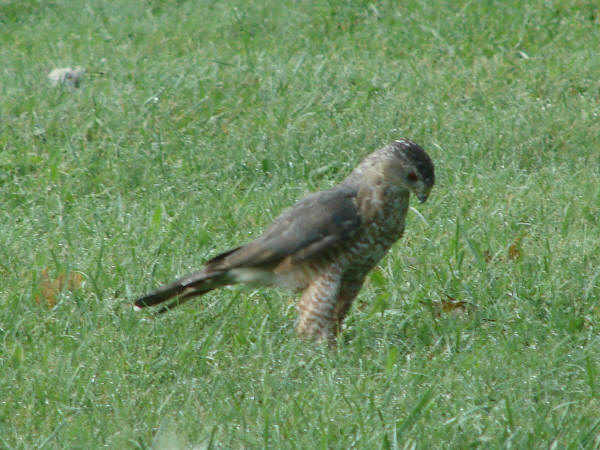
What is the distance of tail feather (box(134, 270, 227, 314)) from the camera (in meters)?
4.85

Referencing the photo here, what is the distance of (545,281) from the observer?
5.25 meters

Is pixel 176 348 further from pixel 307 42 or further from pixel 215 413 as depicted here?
pixel 307 42

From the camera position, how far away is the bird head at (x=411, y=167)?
4.84 metres

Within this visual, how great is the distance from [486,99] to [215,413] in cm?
455

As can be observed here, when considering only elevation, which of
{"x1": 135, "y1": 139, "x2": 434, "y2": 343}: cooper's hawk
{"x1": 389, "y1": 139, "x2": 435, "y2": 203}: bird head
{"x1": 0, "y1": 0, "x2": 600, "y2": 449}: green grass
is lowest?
{"x1": 0, "y1": 0, "x2": 600, "y2": 449}: green grass

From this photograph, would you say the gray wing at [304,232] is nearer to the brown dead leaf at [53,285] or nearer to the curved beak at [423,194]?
the curved beak at [423,194]

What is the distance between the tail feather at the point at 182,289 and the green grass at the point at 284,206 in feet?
0.25

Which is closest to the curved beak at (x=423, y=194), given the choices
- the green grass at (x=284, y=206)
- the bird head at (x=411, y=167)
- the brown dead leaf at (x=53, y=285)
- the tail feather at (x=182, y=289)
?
the bird head at (x=411, y=167)

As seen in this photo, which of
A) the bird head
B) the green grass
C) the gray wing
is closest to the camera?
the green grass

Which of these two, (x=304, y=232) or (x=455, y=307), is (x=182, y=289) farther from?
(x=455, y=307)

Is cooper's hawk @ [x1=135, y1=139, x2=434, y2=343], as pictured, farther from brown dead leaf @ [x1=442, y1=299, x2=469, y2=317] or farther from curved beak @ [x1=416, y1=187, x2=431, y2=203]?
brown dead leaf @ [x1=442, y1=299, x2=469, y2=317]

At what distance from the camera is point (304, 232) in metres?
4.79

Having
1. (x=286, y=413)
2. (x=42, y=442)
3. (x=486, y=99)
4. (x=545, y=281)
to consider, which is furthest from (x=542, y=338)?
(x=486, y=99)

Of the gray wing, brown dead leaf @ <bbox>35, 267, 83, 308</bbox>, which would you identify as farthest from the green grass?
the gray wing
